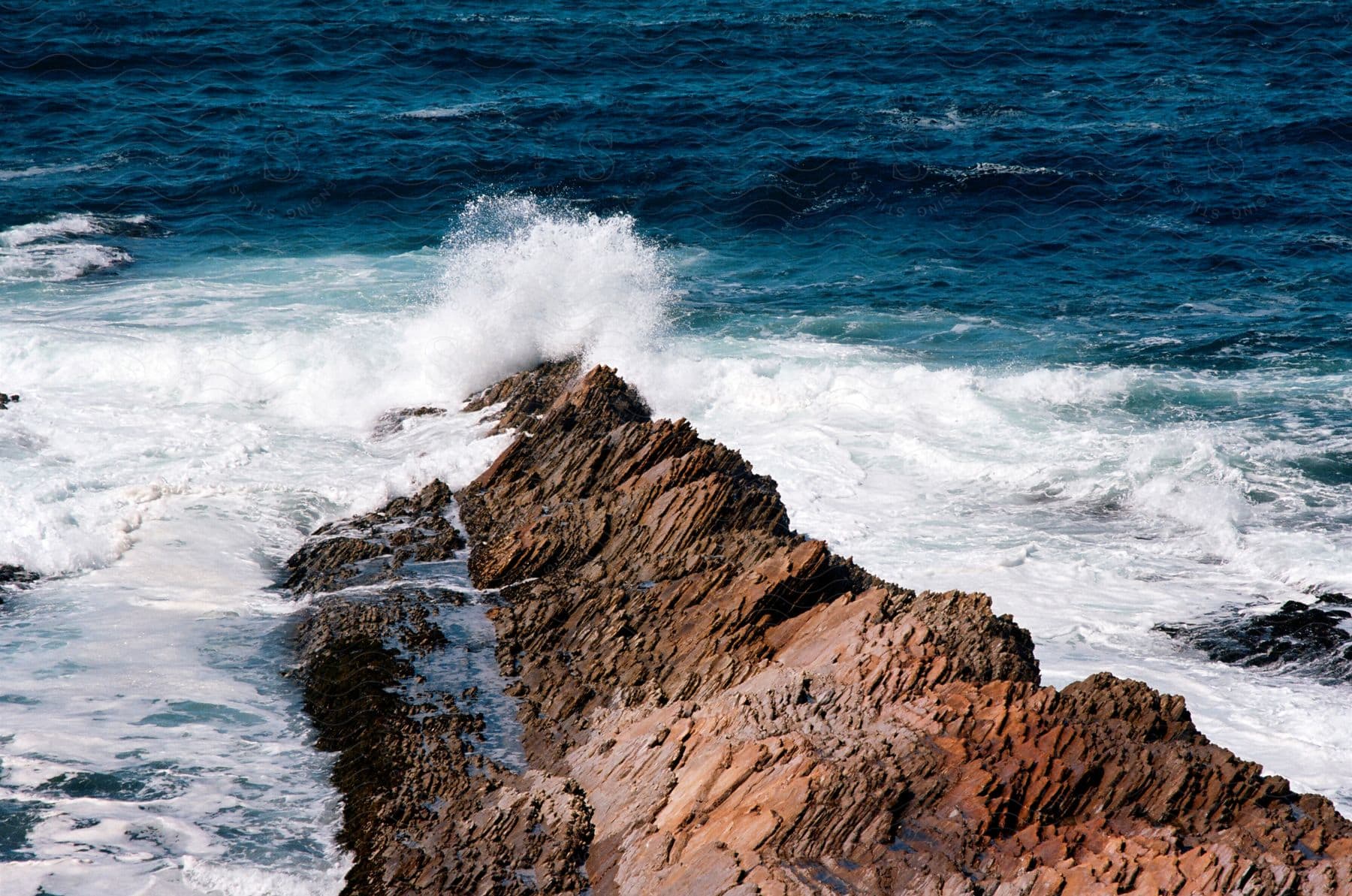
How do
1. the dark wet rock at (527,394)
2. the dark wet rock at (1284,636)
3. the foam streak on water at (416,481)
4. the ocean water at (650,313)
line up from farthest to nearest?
the dark wet rock at (527,394) → the dark wet rock at (1284,636) → the ocean water at (650,313) → the foam streak on water at (416,481)

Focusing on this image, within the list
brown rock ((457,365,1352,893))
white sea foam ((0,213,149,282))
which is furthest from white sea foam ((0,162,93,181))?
brown rock ((457,365,1352,893))

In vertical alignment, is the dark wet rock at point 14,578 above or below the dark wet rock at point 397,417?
below

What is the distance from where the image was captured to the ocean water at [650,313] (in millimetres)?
11281

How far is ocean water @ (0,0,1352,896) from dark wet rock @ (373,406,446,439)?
1.03 ft

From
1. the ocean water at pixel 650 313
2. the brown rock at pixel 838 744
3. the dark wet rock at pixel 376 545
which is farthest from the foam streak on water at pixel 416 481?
the brown rock at pixel 838 744

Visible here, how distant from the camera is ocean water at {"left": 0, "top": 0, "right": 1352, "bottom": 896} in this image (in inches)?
444

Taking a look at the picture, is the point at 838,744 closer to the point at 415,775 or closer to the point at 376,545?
the point at 415,775

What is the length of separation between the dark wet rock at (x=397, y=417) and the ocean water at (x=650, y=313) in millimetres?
314

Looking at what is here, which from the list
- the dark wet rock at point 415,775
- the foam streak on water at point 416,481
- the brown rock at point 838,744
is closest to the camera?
the brown rock at point 838,744

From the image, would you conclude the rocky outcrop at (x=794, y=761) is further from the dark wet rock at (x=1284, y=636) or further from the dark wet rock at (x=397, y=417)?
the dark wet rock at (x=397, y=417)

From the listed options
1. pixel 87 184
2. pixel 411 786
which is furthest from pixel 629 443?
pixel 87 184

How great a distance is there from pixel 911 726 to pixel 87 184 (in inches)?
1053

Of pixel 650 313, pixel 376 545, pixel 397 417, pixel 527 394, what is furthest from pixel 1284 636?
pixel 397 417

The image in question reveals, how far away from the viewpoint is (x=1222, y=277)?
24609 mm
